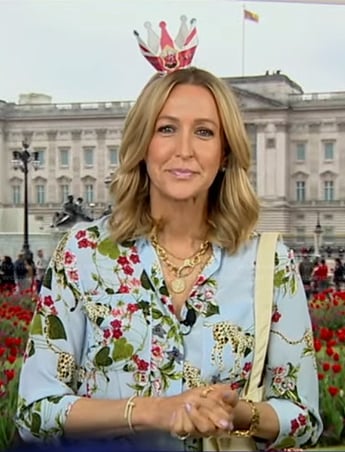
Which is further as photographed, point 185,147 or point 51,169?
point 51,169

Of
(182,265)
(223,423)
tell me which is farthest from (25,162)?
(223,423)

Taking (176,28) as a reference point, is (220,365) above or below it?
below

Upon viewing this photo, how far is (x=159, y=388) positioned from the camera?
0.98 metres

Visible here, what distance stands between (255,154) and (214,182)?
253mm

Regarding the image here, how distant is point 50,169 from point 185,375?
0.56 m

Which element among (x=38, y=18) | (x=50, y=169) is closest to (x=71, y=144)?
(x=50, y=169)

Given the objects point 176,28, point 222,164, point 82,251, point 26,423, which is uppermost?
point 176,28

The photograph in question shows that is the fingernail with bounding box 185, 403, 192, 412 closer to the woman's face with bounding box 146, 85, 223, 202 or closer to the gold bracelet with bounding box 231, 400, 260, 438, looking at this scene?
the gold bracelet with bounding box 231, 400, 260, 438

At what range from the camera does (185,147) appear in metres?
1.03

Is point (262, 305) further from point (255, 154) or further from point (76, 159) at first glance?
point (76, 159)

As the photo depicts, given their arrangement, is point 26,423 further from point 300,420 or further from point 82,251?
point 300,420

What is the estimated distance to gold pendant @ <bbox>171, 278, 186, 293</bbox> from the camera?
101 cm

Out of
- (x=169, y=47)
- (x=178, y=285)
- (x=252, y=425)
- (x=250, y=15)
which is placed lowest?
(x=252, y=425)

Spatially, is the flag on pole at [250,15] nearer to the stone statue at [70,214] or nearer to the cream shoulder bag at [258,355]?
the stone statue at [70,214]
